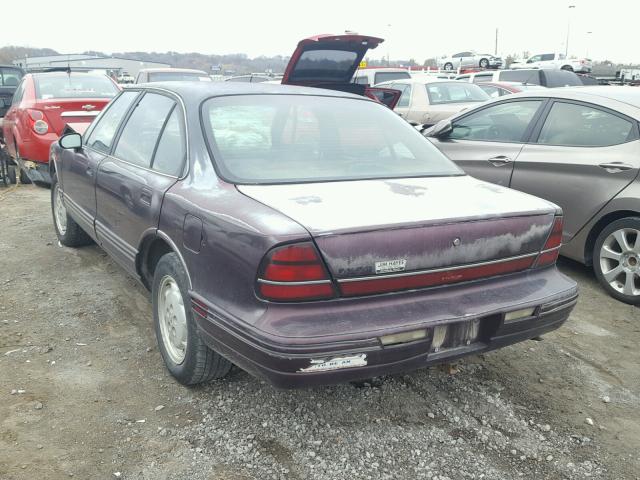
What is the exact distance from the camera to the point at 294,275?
7.50 feet

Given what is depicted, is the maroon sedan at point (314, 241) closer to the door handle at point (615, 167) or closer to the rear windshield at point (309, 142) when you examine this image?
the rear windshield at point (309, 142)

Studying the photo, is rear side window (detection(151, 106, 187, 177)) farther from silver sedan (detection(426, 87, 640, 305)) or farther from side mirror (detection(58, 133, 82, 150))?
silver sedan (detection(426, 87, 640, 305))

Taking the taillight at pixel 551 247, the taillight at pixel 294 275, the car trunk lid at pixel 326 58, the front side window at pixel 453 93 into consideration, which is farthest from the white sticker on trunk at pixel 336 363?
the front side window at pixel 453 93

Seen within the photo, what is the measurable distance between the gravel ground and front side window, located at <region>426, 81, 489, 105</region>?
7203mm

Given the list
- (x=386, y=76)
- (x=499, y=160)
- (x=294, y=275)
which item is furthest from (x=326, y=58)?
(x=386, y=76)

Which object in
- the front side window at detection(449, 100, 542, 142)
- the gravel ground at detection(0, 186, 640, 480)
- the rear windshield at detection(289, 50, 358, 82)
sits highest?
the rear windshield at detection(289, 50, 358, 82)

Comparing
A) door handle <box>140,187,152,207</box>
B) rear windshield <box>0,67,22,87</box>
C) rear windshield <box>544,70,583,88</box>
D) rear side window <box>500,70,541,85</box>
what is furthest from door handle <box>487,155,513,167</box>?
rear windshield <box>0,67,22,87</box>

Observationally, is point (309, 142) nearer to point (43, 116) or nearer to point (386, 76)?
point (43, 116)

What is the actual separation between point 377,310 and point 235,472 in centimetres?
90

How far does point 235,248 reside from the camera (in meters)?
2.40

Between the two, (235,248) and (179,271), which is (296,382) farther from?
(179,271)

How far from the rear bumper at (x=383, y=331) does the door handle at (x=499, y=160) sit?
251 centimetres

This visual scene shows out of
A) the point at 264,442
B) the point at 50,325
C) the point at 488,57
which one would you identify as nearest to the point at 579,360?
the point at 264,442

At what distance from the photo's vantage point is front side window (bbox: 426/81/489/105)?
10461 millimetres
